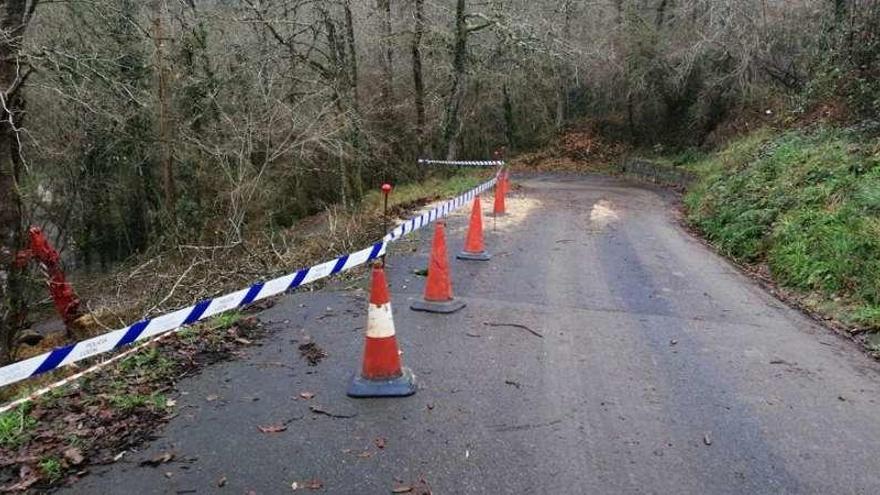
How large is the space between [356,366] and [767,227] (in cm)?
886

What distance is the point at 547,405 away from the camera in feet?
16.8

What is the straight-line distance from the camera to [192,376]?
222 inches

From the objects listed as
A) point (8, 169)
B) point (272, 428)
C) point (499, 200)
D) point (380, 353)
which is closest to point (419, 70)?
point (499, 200)

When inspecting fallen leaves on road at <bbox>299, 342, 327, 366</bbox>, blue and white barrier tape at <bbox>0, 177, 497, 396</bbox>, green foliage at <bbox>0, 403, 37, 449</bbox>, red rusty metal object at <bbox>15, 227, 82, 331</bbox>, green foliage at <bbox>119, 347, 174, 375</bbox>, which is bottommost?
red rusty metal object at <bbox>15, 227, 82, 331</bbox>

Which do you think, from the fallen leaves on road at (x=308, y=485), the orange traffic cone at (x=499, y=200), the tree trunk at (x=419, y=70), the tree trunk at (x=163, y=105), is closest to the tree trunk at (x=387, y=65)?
the tree trunk at (x=419, y=70)

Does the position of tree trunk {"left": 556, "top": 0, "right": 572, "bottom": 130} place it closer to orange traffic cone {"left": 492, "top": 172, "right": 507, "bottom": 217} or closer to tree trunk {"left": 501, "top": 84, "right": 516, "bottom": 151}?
tree trunk {"left": 501, "top": 84, "right": 516, "bottom": 151}

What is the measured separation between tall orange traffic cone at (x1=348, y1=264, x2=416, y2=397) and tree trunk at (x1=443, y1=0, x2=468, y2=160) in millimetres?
20455

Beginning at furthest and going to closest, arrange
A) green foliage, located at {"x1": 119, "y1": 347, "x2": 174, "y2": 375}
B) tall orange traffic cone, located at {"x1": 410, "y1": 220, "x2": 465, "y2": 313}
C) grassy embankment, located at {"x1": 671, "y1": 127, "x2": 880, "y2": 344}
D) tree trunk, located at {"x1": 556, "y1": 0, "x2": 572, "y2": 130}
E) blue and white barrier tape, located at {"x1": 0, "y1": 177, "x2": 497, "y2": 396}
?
tree trunk, located at {"x1": 556, "y1": 0, "x2": 572, "y2": 130}, grassy embankment, located at {"x1": 671, "y1": 127, "x2": 880, "y2": 344}, tall orange traffic cone, located at {"x1": 410, "y1": 220, "x2": 465, "y2": 313}, green foliage, located at {"x1": 119, "y1": 347, "x2": 174, "y2": 375}, blue and white barrier tape, located at {"x1": 0, "y1": 177, "x2": 497, "y2": 396}

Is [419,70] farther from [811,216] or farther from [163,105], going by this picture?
[811,216]

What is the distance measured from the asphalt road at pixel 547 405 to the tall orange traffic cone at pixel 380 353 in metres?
0.17

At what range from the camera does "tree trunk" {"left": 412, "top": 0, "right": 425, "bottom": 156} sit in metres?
23.1

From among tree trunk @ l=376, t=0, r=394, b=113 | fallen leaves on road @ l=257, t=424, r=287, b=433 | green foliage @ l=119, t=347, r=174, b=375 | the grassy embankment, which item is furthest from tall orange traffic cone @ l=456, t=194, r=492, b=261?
tree trunk @ l=376, t=0, r=394, b=113

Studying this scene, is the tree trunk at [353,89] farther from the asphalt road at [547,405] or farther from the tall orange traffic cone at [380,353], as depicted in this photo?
the tall orange traffic cone at [380,353]

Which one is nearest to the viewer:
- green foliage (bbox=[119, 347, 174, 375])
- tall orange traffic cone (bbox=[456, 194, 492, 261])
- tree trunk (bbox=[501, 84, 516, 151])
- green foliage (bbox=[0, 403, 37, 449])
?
green foliage (bbox=[0, 403, 37, 449])
